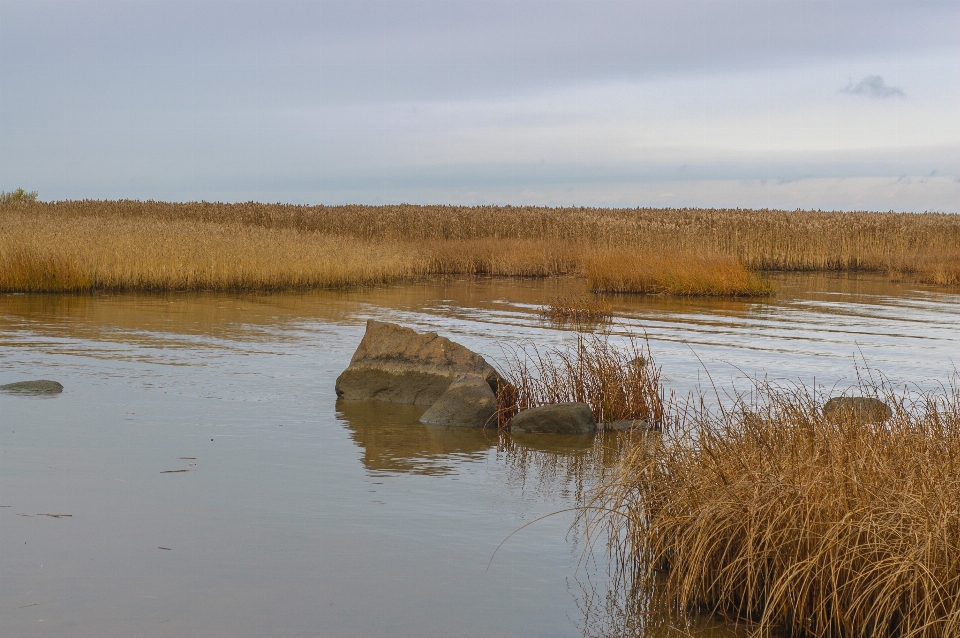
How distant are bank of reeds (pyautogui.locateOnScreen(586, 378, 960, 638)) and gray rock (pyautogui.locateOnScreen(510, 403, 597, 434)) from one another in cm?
371

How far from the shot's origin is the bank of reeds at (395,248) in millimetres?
25234

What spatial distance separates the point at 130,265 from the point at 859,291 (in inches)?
781

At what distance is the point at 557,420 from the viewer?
33.4 feet

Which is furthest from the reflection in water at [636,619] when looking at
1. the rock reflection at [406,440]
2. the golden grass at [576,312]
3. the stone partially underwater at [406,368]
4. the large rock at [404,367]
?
the golden grass at [576,312]

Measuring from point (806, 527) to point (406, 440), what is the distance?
206 inches

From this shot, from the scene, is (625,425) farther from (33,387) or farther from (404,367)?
(33,387)

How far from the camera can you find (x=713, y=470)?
5738mm

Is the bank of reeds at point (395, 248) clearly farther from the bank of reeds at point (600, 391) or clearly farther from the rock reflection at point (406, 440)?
the bank of reeds at point (600, 391)

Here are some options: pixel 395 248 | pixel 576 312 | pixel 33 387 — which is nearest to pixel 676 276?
pixel 576 312

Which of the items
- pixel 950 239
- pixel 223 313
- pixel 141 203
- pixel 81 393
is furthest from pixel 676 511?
pixel 141 203

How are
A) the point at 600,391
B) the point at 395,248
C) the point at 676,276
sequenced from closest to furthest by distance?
the point at 600,391 → the point at 676,276 → the point at 395,248

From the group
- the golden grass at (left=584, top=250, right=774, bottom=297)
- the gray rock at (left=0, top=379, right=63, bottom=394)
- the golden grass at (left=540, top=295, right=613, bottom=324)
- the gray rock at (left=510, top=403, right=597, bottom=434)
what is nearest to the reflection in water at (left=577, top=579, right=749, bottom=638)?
the gray rock at (left=510, top=403, right=597, bottom=434)

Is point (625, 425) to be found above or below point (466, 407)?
below

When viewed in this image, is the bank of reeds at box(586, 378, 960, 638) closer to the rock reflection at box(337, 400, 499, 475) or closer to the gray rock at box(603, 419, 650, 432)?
the rock reflection at box(337, 400, 499, 475)
